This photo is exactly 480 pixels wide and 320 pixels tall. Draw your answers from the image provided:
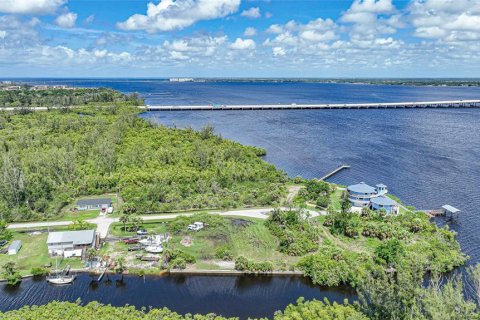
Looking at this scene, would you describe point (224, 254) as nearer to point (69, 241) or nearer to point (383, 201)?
point (69, 241)

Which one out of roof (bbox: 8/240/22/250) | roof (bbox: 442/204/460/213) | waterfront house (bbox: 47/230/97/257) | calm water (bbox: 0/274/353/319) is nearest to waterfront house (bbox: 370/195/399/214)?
roof (bbox: 442/204/460/213)

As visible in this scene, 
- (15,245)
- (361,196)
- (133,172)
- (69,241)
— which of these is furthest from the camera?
(133,172)

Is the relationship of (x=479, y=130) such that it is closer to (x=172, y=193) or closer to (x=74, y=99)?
(x=172, y=193)

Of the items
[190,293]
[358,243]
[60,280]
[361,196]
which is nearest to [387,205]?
[361,196]

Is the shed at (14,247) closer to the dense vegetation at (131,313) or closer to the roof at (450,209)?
the dense vegetation at (131,313)

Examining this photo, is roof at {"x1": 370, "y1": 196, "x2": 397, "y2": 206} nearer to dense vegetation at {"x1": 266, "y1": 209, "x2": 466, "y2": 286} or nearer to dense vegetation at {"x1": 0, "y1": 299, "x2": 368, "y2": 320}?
dense vegetation at {"x1": 266, "y1": 209, "x2": 466, "y2": 286}

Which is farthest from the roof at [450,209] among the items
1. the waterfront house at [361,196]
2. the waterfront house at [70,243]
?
the waterfront house at [70,243]
